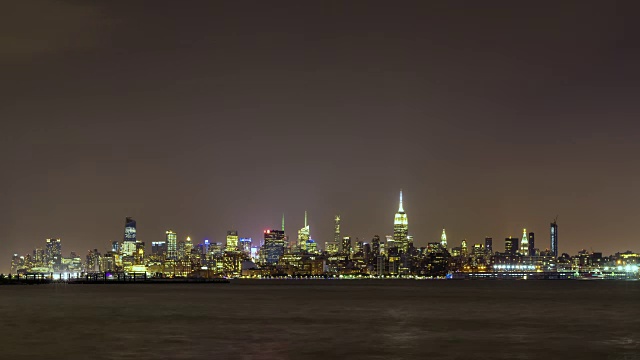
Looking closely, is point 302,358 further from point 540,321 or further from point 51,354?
point 540,321

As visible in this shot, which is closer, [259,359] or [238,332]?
[259,359]

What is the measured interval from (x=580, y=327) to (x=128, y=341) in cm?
3586

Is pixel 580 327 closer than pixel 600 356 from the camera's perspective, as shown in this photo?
No

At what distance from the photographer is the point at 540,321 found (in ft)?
260

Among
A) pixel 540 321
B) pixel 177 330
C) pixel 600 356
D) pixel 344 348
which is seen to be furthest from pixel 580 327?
pixel 177 330

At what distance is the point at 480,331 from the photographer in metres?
66.6

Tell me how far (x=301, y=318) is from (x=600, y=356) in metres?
35.3

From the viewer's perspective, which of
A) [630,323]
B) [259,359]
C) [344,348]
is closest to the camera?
[259,359]

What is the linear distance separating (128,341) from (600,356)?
28629mm

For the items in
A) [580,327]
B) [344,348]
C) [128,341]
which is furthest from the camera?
[580,327]

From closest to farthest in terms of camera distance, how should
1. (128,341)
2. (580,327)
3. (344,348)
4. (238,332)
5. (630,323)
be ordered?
(344,348)
(128,341)
(238,332)
(580,327)
(630,323)

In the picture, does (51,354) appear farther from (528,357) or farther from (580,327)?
(580,327)

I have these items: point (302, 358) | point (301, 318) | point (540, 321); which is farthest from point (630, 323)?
point (302, 358)

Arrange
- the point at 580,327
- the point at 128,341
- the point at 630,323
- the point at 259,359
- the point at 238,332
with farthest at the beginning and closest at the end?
the point at 630,323
the point at 580,327
the point at 238,332
the point at 128,341
the point at 259,359
